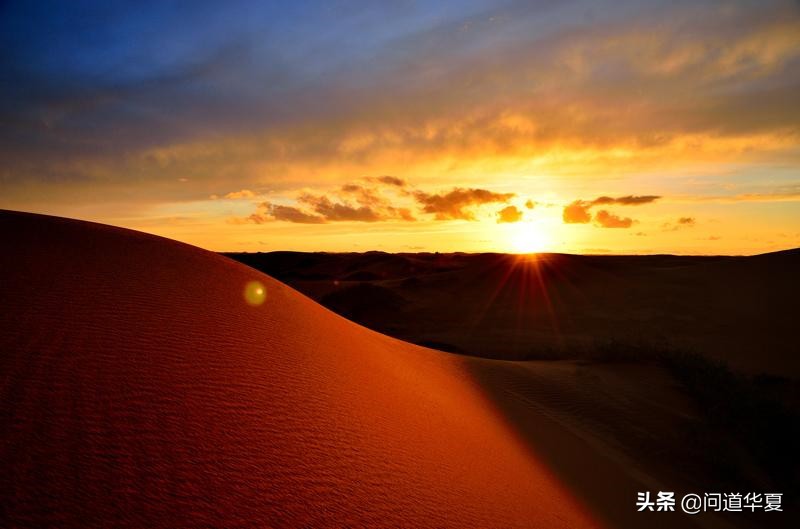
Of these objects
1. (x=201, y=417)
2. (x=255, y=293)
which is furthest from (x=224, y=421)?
(x=255, y=293)

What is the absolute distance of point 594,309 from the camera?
860 inches

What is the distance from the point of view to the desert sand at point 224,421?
2.16m

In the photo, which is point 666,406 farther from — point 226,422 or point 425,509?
point 226,422

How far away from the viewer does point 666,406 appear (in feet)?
25.8

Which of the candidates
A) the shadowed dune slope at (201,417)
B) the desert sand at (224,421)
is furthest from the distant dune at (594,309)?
the shadowed dune slope at (201,417)

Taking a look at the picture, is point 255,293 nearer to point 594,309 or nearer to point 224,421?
point 224,421

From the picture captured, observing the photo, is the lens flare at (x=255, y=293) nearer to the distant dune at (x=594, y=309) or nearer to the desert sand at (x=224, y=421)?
the desert sand at (x=224, y=421)

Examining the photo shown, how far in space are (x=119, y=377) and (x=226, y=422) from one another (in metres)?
0.71

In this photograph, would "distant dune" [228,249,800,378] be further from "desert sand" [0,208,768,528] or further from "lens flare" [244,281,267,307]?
"lens flare" [244,281,267,307]

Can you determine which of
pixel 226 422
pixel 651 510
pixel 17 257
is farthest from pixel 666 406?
pixel 17 257

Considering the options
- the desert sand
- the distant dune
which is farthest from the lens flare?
the distant dune

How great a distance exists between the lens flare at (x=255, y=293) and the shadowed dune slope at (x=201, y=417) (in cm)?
11

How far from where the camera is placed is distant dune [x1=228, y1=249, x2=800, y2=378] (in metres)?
15.3

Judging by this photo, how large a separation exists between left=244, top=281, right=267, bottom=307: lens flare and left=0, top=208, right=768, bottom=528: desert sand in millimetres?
56
